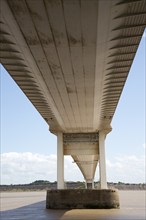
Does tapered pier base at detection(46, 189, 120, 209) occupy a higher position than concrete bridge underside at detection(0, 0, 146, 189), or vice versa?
concrete bridge underside at detection(0, 0, 146, 189)

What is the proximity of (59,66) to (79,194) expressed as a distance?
14239 millimetres

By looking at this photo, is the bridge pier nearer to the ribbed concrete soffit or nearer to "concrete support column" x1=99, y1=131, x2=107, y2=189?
"concrete support column" x1=99, y1=131, x2=107, y2=189

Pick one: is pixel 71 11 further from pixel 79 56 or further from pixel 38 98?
pixel 38 98

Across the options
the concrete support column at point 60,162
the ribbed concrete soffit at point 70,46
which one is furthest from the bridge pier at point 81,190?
the ribbed concrete soffit at point 70,46

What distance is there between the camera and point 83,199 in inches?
1056

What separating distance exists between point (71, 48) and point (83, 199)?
16296 millimetres

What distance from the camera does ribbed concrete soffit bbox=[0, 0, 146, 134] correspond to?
1043 cm

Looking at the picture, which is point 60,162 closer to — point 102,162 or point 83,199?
point 102,162

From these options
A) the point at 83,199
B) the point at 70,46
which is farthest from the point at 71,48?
the point at 83,199

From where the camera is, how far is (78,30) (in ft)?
38.5

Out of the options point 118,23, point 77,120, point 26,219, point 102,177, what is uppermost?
point 118,23

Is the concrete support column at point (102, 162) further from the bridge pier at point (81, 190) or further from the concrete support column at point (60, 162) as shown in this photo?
the concrete support column at point (60, 162)

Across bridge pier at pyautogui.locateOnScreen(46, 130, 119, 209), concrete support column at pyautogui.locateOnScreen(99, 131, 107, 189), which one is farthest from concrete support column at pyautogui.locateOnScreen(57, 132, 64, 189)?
concrete support column at pyautogui.locateOnScreen(99, 131, 107, 189)

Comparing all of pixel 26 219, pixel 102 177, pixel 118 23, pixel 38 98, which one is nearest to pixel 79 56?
pixel 118 23
